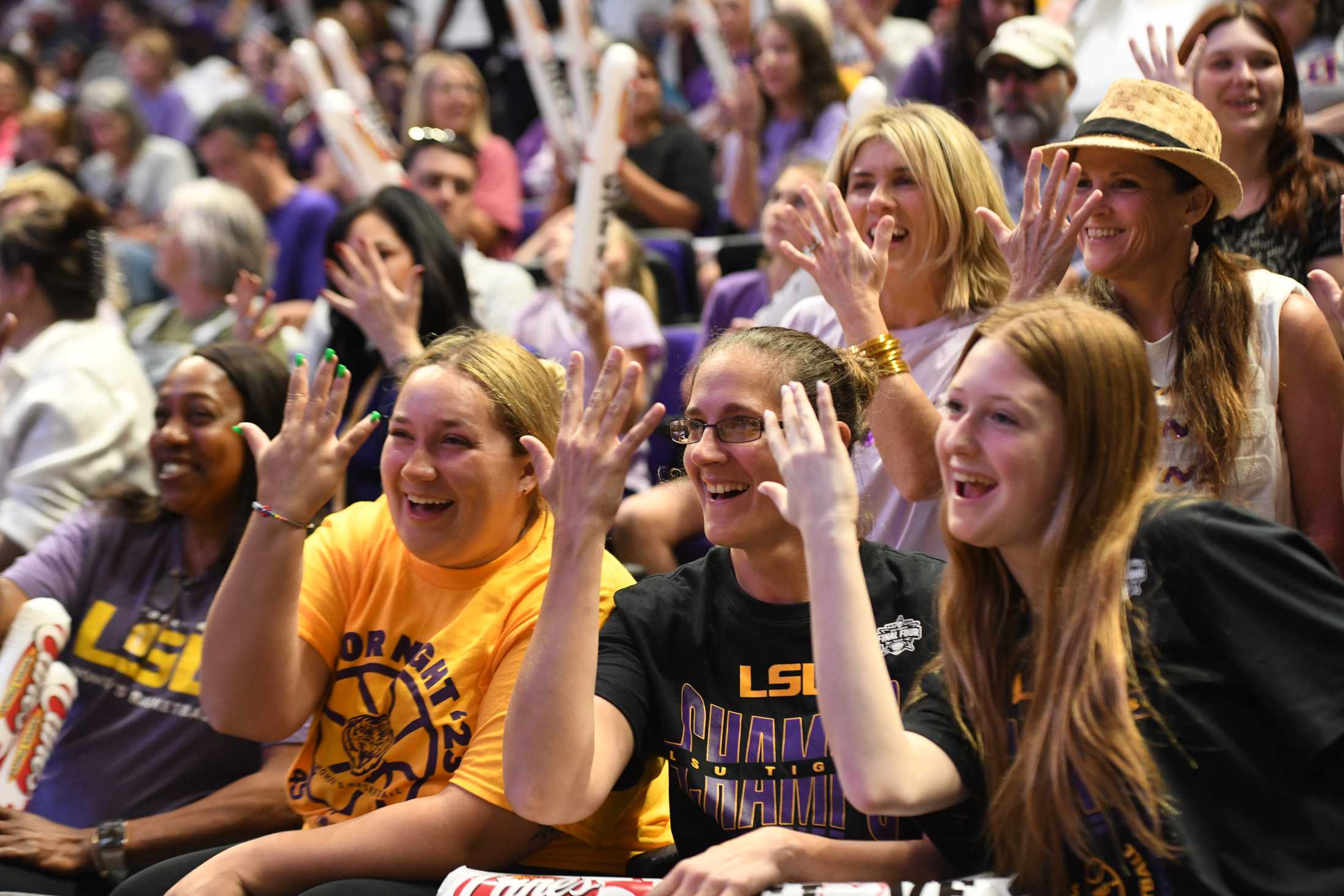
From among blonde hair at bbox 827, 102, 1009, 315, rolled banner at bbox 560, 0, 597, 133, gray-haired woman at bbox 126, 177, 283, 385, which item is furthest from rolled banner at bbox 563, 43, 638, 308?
gray-haired woman at bbox 126, 177, 283, 385

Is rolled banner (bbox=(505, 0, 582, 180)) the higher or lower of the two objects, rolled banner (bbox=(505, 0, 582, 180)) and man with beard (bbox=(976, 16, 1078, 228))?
the higher

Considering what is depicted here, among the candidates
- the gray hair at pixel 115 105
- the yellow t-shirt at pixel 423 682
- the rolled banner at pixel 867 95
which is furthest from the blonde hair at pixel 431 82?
the yellow t-shirt at pixel 423 682

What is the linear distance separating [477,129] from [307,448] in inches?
142

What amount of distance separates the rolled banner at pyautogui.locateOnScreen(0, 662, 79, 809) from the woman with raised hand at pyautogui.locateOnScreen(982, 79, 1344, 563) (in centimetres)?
182

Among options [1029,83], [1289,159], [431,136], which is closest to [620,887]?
[1289,159]

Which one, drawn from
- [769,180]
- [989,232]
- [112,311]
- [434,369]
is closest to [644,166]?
[769,180]

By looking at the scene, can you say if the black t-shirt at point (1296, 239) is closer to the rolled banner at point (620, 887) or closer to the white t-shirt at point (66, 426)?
the rolled banner at point (620, 887)

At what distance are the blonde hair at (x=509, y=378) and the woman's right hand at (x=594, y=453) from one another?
42 centimetres

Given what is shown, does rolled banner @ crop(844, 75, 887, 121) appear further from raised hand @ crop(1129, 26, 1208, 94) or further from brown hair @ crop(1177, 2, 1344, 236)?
brown hair @ crop(1177, 2, 1344, 236)

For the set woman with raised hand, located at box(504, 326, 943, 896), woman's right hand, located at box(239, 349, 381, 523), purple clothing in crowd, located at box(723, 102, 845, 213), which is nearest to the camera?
woman with raised hand, located at box(504, 326, 943, 896)

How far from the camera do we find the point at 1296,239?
9.00 feet

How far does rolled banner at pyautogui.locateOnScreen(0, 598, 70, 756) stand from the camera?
2477 mm

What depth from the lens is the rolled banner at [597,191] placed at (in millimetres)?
3619

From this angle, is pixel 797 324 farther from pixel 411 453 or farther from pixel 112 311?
pixel 112 311
